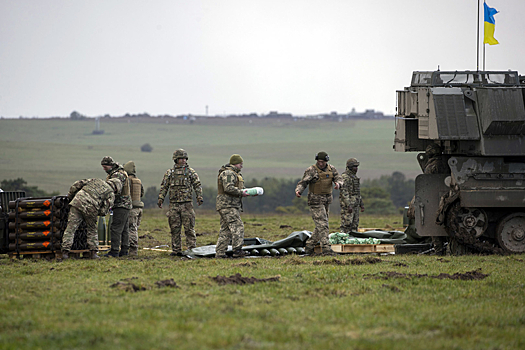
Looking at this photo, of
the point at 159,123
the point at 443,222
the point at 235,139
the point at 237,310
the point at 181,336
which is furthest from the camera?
the point at 159,123

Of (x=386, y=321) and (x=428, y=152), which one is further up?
(x=428, y=152)

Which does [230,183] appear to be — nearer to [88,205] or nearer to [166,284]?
[88,205]

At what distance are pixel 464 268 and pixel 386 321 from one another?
4.97 m

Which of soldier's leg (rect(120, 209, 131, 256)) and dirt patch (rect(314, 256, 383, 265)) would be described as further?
soldier's leg (rect(120, 209, 131, 256))

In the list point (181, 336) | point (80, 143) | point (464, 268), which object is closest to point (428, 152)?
point (464, 268)

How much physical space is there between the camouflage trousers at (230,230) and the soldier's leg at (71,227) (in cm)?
314

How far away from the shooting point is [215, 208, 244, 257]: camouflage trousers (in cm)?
1429

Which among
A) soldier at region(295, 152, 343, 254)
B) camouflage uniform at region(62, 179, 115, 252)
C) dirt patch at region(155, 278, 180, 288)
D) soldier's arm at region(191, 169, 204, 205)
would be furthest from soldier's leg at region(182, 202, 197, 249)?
dirt patch at region(155, 278, 180, 288)

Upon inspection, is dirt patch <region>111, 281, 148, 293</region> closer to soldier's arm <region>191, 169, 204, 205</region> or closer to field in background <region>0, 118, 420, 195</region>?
soldier's arm <region>191, 169, 204, 205</region>

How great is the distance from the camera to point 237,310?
8469mm

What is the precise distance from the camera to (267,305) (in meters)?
8.84

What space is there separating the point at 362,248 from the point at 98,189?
20.8 feet

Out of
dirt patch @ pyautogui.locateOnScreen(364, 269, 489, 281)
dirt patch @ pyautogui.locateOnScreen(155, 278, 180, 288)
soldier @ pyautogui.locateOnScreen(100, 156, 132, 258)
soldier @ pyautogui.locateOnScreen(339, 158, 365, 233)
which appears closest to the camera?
dirt patch @ pyautogui.locateOnScreen(155, 278, 180, 288)

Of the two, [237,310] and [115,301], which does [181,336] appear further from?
[115,301]
